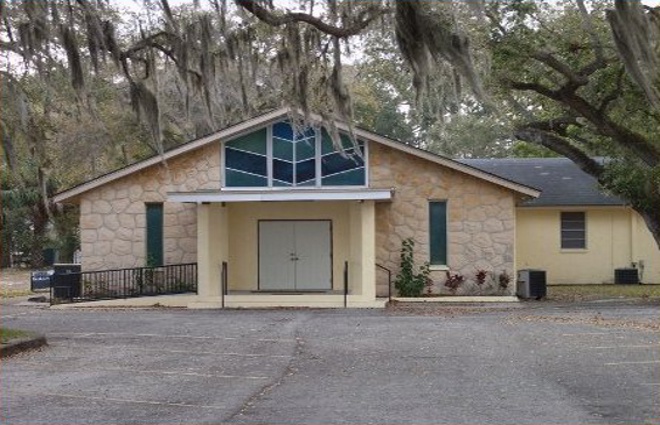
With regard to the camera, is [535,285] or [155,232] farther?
[535,285]

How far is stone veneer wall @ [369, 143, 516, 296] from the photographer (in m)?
22.8

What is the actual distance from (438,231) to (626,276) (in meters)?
9.51

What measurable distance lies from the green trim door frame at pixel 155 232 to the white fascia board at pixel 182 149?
1115mm

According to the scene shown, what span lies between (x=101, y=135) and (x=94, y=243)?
1057cm

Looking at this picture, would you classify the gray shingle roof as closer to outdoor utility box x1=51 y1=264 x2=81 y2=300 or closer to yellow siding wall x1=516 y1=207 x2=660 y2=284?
yellow siding wall x1=516 y1=207 x2=660 y2=284

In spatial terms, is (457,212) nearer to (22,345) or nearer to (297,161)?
(297,161)

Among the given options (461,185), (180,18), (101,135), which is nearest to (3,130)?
(180,18)

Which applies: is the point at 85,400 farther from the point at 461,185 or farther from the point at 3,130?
the point at 461,185

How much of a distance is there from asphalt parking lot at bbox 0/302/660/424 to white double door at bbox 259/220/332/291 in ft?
21.8

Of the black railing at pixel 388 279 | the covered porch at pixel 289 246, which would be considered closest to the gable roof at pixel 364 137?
the covered porch at pixel 289 246

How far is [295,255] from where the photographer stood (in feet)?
78.5

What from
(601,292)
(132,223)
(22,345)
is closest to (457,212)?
(601,292)

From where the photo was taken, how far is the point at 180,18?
12.6 meters

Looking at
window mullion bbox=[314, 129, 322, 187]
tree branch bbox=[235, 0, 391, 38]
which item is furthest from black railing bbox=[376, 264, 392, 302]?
tree branch bbox=[235, 0, 391, 38]
